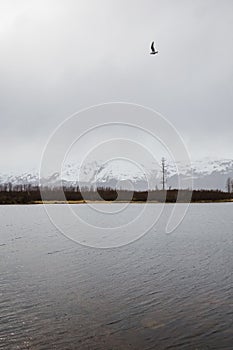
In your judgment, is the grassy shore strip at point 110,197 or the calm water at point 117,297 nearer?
the calm water at point 117,297

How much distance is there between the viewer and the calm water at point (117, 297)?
12.4 m

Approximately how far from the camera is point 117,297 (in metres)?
16.9

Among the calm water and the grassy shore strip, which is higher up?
the grassy shore strip

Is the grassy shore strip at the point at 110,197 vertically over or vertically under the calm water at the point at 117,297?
over

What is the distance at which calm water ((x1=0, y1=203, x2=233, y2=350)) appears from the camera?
12438 mm

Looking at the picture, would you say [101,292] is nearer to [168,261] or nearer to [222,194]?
[168,261]

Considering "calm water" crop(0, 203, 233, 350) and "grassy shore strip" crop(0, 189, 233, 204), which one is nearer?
"calm water" crop(0, 203, 233, 350)

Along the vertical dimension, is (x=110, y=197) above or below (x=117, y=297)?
above

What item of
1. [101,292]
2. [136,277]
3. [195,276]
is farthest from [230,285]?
[101,292]

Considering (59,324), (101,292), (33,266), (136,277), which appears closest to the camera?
(59,324)

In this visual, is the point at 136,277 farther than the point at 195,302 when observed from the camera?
Yes

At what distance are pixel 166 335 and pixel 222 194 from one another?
429ft

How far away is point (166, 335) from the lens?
12.6 metres

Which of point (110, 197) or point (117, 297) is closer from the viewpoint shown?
point (117, 297)
